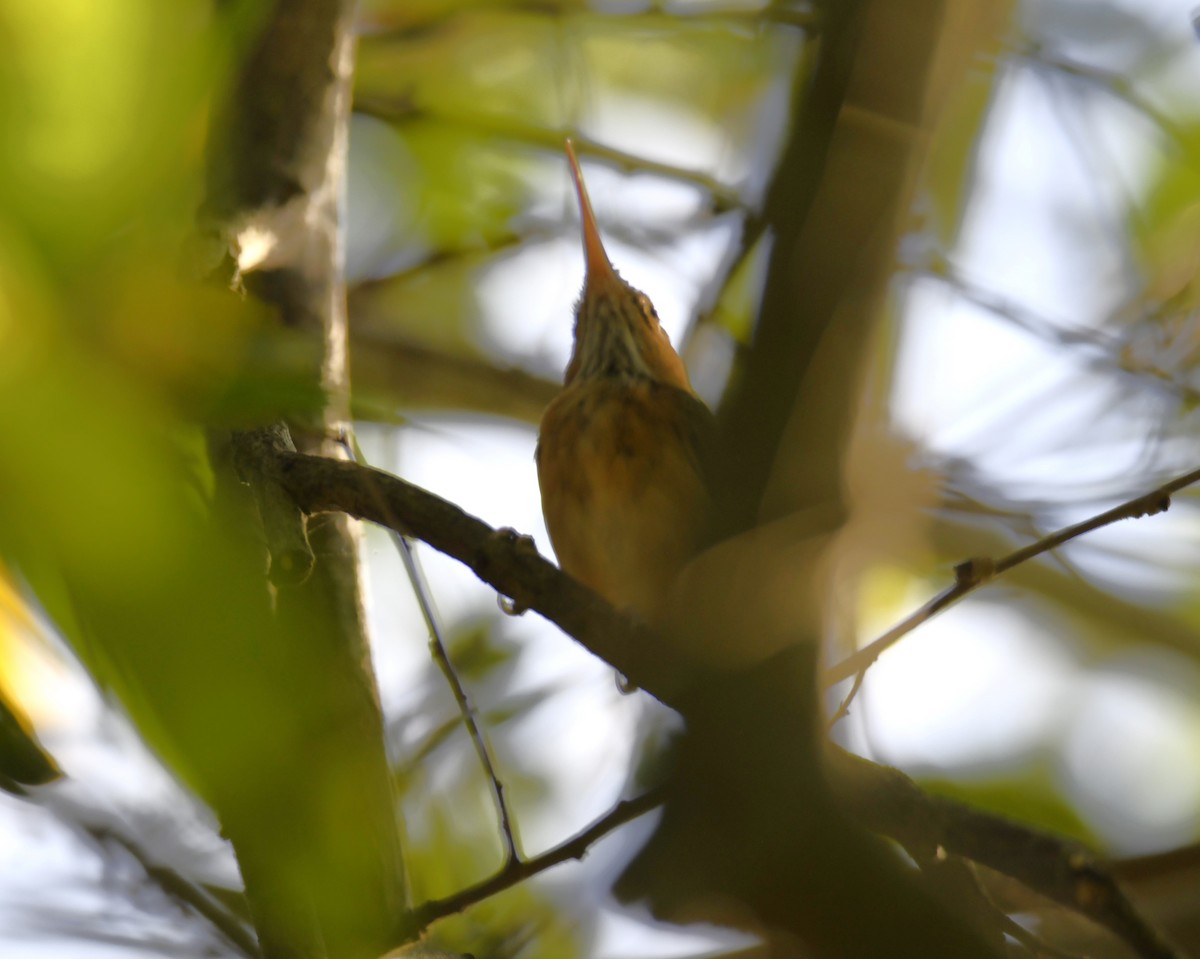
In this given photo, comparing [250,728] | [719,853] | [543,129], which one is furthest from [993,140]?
[543,129]

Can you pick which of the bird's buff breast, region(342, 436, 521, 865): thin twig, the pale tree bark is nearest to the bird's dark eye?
the bird's buff breast

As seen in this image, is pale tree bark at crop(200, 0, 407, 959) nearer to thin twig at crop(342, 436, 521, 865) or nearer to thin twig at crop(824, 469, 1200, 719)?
thin twig at crop(342, 436, 521, 865)

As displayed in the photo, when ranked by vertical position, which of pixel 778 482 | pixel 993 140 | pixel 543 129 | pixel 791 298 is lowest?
pixel 778 482

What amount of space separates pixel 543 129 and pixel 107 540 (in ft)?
9.61

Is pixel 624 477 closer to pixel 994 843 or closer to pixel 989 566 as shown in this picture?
pixel 989 566

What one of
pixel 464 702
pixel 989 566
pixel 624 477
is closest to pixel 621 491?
pixel 624 477

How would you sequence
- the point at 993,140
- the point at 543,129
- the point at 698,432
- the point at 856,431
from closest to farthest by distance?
the point at 856,431, the point at 993,140, the point at 698,432, the point at 543,129

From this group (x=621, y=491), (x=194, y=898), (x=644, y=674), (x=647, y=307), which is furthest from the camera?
(x=647, y=307)

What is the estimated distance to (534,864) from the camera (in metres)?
1.63

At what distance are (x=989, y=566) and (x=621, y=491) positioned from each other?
1.39 metres

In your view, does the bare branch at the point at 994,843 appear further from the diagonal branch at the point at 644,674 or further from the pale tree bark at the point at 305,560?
the pale tree bark at the point at 305,560

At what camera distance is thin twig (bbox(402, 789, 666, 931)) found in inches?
60.6

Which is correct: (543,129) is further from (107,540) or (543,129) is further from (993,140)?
(107,540)

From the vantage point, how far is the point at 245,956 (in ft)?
4.44
